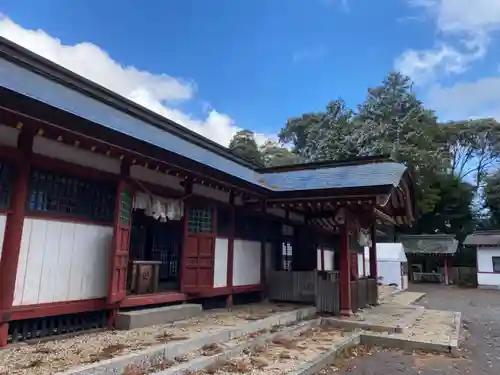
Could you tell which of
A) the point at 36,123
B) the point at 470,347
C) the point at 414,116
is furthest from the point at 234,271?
the point at 414,116

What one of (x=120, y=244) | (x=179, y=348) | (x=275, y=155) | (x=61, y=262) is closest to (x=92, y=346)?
(x=179, y=348)

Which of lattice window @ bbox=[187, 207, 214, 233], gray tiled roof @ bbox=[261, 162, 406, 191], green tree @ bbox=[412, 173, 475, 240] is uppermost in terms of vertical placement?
green tree @ bbox=[412, 173, 475, 240]

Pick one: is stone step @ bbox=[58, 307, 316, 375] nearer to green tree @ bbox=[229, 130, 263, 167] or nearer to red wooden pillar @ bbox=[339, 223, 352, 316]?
red wooden pillar @ bbox=[339, 223, 352, 316]

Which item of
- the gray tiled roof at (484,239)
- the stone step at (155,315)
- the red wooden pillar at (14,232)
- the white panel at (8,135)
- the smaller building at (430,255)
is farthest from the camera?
the smaller building at (430,255)

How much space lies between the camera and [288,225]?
35.2ft

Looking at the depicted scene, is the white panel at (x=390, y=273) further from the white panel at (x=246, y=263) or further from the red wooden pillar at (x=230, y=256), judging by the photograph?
the red wooden pillar at (x=230, y=256)

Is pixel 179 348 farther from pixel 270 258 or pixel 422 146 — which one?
pixel 422 146

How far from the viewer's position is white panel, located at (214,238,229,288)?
25.8ft

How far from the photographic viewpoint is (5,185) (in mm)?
4387

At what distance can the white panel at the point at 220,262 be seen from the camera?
7.86m

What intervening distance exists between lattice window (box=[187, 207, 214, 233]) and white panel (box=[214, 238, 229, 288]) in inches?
19.8

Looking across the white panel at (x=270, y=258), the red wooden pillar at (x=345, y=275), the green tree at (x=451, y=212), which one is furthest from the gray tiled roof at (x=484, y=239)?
the red wooden pillar at (x=345, y=275)

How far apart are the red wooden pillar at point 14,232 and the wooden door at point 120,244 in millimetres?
1188

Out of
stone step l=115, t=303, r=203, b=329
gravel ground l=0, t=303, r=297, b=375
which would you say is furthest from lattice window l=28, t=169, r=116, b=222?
gravel ground l=0, t=303, r=297, b=375
